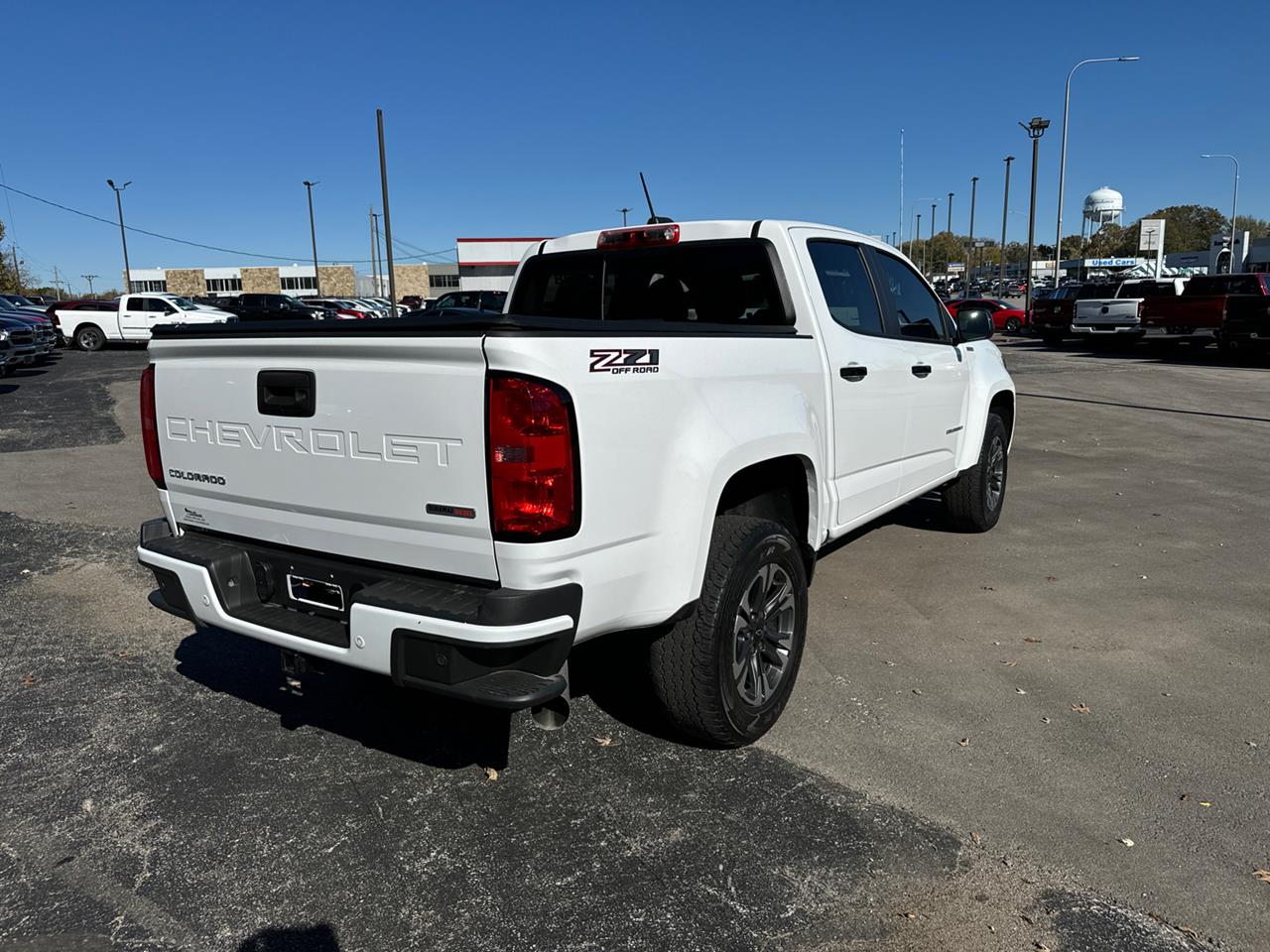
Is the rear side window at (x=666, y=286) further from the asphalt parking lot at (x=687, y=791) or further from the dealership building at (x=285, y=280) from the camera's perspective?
the dealership building at (x=285, y=280)

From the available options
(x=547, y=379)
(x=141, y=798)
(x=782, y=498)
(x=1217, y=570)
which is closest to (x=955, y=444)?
(x=1217, y=570)

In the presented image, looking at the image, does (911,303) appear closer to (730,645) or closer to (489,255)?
(730,645)

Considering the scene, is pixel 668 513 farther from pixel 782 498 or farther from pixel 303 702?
pixel 303 702

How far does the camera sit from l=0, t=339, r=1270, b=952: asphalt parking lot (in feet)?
8.55

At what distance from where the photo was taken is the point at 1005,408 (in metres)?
6.93

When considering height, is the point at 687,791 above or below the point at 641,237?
below

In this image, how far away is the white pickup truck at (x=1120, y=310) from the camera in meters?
23.2

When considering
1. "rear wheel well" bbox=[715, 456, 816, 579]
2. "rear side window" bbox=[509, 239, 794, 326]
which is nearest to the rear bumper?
"rear wheel well" bbox=[715, 456, 816, 579]

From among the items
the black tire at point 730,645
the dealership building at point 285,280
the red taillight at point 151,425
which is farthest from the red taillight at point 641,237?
the dealership building at point 285,280

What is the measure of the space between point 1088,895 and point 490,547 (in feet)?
6.58

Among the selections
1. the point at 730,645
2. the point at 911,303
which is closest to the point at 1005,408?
the point at 911,303

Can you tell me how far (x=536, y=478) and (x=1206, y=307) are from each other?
73.4 ft

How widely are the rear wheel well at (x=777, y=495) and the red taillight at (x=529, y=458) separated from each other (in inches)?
37.9

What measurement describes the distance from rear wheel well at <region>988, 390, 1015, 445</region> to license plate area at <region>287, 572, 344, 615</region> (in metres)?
4.94
